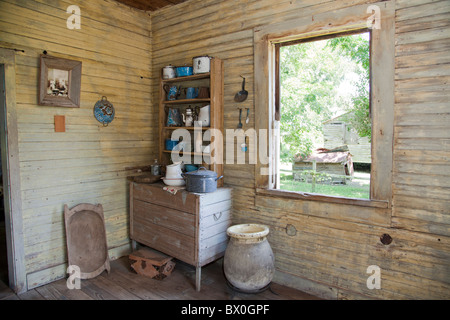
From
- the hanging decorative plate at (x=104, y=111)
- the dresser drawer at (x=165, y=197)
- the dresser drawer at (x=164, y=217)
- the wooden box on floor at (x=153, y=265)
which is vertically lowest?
the wooden box on floor at (x=153, y=265)

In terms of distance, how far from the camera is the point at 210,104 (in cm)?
312

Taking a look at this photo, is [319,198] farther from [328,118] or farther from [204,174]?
→ [204,174]

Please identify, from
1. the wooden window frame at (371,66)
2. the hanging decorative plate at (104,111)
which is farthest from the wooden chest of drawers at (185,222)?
the hanging decorative plate at (104,111)

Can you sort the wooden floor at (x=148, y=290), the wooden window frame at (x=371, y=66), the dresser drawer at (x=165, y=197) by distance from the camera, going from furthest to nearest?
the dresser drawer at (x=165, y=197) < the wooden floor at (x=148, y=290) < the wooden window frame at (x=371, y=66)

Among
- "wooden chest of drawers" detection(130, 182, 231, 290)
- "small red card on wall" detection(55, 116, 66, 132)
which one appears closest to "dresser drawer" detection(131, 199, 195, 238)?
"wooden chest of drawers" detection(130, 182, 231, 290)

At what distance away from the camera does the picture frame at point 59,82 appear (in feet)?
9.43

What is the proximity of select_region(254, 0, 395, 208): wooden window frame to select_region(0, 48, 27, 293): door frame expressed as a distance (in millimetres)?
2306

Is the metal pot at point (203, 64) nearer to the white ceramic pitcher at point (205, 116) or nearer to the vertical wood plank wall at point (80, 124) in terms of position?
the white ceramic pitcher at point (205, 116)

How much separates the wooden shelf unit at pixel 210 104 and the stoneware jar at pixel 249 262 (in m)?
0.77

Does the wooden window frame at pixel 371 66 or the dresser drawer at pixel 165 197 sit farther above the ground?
the wooden window frame at pixel 371 66

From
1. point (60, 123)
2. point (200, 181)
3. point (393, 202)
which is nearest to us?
point (393, 202)

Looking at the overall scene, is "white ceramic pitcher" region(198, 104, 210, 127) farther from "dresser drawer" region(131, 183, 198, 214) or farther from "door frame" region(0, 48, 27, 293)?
"door frame" region(0, 48, 27, 293)

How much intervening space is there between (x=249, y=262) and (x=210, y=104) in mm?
1622

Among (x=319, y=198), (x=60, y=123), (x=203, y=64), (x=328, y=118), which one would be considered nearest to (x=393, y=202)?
(x=319, y=198)
